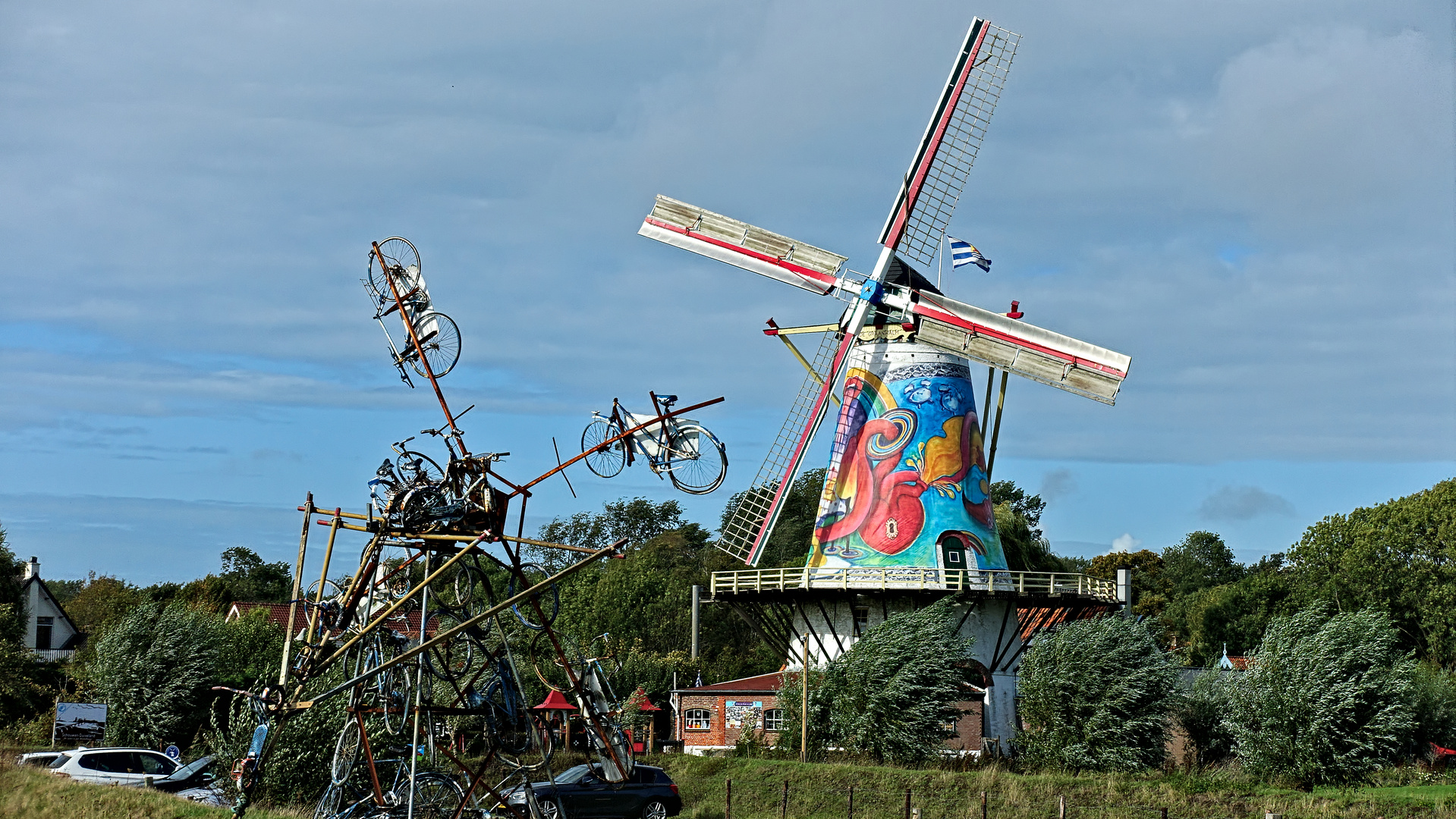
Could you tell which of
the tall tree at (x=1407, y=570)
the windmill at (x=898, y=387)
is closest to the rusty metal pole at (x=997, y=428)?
the windmill at (x=898, y=387)

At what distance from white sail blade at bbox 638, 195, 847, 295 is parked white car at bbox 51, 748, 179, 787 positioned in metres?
19.0

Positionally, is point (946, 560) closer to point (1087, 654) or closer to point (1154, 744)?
point (1087, 654)

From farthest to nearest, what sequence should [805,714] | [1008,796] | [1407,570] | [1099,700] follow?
1. [1407,570]
2. [805,714]
3. [1099,700]
4. [1008,796]

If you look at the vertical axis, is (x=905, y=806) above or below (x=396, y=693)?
below

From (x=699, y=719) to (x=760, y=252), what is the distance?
47.7 ft

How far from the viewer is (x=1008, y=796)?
30.8 meters

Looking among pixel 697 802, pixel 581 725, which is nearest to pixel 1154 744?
pixel 697 802

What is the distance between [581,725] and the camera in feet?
68.3

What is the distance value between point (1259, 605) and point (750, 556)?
122 feet

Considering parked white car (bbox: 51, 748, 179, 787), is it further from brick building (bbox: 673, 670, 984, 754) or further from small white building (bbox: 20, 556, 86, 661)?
small white building (bbox: 20, 556, 86, 661)

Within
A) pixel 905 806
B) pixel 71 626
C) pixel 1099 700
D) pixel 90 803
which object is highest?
pixel 71 626

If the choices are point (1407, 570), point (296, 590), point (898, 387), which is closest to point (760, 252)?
point (898, 387)

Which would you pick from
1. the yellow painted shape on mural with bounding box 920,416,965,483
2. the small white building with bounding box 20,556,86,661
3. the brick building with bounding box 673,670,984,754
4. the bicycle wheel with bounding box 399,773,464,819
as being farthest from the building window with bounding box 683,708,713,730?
the small white building with bounding box 20,556,86,661

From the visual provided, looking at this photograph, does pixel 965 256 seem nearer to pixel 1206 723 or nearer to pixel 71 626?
pixel 1206 723
